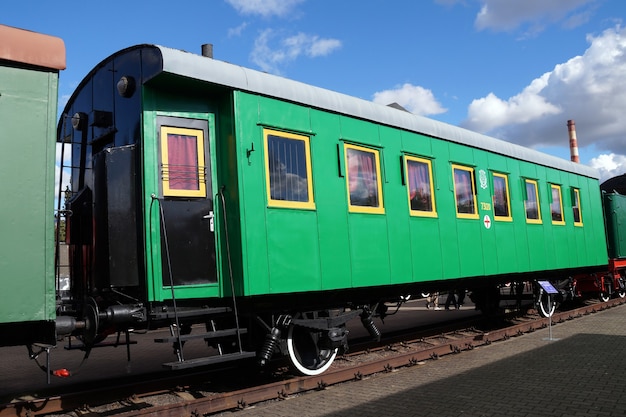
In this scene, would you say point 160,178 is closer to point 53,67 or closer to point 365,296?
point 53,67

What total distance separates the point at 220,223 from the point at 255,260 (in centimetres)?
56

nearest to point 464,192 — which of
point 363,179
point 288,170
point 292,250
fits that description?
point 363,179

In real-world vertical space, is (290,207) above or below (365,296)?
above

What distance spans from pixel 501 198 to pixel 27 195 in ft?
26.8

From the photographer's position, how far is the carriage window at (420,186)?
7742 millimetres

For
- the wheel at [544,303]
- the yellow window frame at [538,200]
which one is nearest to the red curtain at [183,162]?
the yellow window frame at [538,200]

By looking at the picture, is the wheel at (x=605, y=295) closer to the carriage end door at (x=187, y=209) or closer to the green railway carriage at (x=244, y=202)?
the green railway carriage at (x=244, y=202)

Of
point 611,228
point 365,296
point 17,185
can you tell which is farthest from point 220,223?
point 611,228

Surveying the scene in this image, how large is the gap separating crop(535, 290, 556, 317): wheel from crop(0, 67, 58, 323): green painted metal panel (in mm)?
9853

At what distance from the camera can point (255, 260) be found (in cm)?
555

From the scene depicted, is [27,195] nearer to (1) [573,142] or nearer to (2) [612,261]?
(2) [612,261]

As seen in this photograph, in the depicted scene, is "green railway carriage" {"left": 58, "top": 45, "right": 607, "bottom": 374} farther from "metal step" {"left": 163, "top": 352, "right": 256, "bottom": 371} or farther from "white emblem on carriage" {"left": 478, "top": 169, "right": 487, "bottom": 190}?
"white emblem on carriage" {"left": 478, "top": 169, "right": 487, "bottom": 190}

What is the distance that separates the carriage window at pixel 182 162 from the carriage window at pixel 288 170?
2.43 feet

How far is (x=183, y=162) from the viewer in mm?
5516
